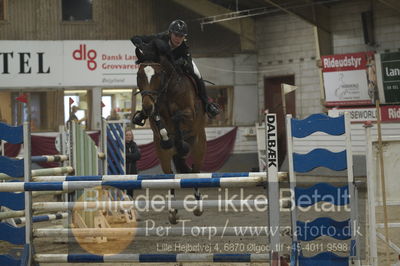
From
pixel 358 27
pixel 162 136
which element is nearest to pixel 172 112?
pixel 162 136

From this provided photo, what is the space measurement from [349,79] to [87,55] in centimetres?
700

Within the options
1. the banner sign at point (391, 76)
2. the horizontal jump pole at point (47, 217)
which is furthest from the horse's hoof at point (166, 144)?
the banner sign at point (391, 76)

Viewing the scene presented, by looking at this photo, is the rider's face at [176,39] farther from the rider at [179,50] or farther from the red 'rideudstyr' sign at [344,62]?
the red 'rideudstyr' sign at [344,62]

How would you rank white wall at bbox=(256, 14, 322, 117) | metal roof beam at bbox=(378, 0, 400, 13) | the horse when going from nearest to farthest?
the horse
metal roof beam at bbox=(378, 0, 400, 13)
white wall at bbox=(256, 14, 322, 117)

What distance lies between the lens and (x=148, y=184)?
4633mm

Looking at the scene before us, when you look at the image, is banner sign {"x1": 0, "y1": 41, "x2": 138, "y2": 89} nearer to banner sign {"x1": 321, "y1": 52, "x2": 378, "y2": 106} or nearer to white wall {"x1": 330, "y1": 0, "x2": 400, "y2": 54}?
banner sign {"x1": 321, "y1": 52, "x2": 378, "y2": 106}

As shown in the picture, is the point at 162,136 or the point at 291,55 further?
the point at 291,55

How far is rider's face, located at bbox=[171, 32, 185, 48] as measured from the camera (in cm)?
583

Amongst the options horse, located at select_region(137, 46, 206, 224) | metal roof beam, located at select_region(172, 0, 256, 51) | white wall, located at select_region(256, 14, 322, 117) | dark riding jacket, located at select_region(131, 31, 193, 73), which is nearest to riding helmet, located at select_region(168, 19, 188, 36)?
dark riding jacket, located at select_region(131, 31, 193, 73)

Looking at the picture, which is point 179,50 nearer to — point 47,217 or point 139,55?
point 139,55

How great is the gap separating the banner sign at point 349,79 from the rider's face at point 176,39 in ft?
30.1

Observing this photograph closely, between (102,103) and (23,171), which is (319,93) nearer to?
(102,103)

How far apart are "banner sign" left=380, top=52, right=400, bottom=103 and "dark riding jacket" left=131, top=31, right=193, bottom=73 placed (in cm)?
885

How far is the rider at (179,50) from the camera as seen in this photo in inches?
228
